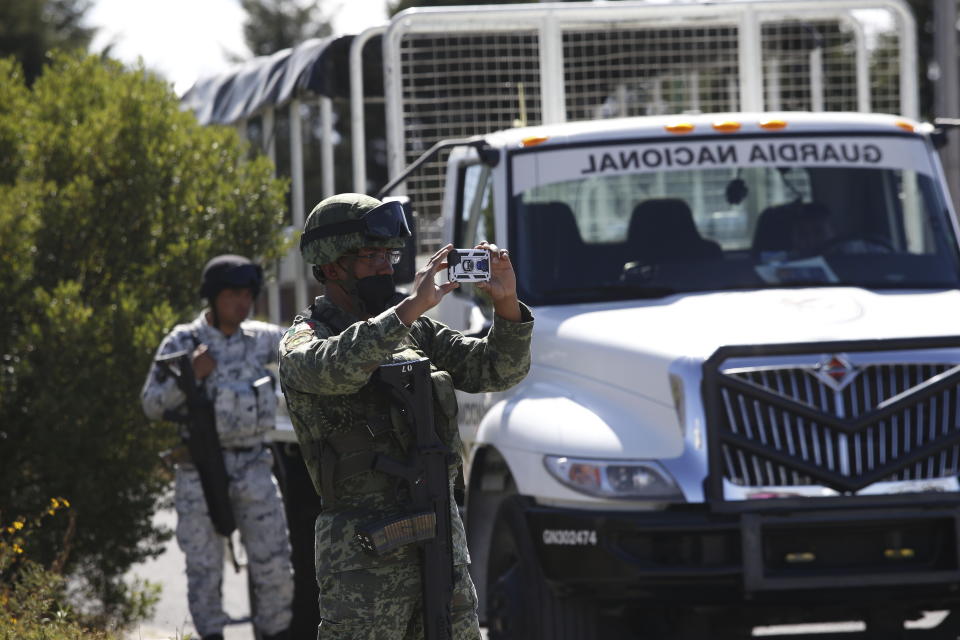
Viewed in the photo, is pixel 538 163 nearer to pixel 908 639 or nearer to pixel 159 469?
pixel 908 639

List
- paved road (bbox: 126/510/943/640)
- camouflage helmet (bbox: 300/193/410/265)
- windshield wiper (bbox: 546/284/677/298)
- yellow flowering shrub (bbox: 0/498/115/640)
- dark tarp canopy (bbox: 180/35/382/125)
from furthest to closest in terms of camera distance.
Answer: dark tarp canopy (bbox: 180/35/382/125), paved road (bbox: 126/510/943/640), windshield wiper (bbox: 546/284/677/298), yellow flowering shrub (bbox: 0/498/115/640), camouflage helmet (bbox: 300/193/410/265)

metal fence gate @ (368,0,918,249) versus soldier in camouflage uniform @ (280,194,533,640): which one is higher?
metal fence gate @ (368,0,918,249)

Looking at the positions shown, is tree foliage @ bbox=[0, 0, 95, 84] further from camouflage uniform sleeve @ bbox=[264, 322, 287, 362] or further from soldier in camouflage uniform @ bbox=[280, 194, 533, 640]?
soldier in camouflage uniform @ bbox=[280, 194, 533, 640]

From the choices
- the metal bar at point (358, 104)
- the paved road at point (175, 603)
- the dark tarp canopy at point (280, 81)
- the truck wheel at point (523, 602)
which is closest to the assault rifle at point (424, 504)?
the truck wheel at point (523, 602)

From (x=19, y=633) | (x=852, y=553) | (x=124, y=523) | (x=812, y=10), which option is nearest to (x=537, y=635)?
(x=852, y=553)

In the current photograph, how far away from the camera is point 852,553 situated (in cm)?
548

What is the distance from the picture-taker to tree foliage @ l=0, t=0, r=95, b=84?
3056 centimetres

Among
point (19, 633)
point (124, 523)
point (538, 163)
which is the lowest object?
point (124, 523)

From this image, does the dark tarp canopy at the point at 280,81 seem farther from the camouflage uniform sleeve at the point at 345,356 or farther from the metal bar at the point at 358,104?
the camouflage uniform sleeve at the point at 345,356

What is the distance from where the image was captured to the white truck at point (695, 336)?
5.48 metres

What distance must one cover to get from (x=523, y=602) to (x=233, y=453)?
1.79 meters

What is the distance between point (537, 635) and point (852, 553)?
1.14 m

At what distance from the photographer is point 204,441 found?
6.91 m

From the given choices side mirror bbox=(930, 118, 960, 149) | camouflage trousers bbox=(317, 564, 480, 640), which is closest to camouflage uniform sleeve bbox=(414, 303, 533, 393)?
camouflage trousers bbox=(317, 564, 480, 640)
